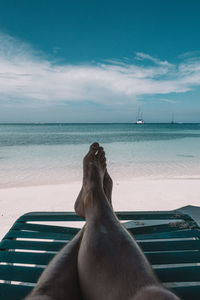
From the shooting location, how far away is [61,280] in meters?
0.98

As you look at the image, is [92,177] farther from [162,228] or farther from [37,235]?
[162,228]

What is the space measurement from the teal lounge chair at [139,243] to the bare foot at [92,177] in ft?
1.07

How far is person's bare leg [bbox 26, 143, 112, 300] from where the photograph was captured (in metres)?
0.90

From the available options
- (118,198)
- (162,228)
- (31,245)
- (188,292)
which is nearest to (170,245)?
(162,228)

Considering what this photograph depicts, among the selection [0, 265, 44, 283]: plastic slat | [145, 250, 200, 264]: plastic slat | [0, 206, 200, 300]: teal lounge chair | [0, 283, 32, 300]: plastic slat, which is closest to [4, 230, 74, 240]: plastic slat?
[0, 206, 200, 300]: teal lounge chair

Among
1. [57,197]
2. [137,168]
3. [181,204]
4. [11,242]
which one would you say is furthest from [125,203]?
[137,168]

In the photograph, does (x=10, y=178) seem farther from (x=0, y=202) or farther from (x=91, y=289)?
(x=91, y=289)

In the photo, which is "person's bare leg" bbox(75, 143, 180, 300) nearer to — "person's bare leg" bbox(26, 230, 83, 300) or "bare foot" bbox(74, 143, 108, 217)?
"person's bare leg" bbox(26, 230, 83, 300)

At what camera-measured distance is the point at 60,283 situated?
3.17 ft

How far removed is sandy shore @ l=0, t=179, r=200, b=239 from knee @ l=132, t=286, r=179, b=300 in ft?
8.07

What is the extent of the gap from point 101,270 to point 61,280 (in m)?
0.18

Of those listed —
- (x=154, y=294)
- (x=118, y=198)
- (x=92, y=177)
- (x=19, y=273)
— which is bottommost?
(x=118, y=198)

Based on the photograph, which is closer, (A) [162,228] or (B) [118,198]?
(A) [162,228]

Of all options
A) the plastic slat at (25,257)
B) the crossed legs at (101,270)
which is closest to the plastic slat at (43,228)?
the plastic slat at (25,257)
